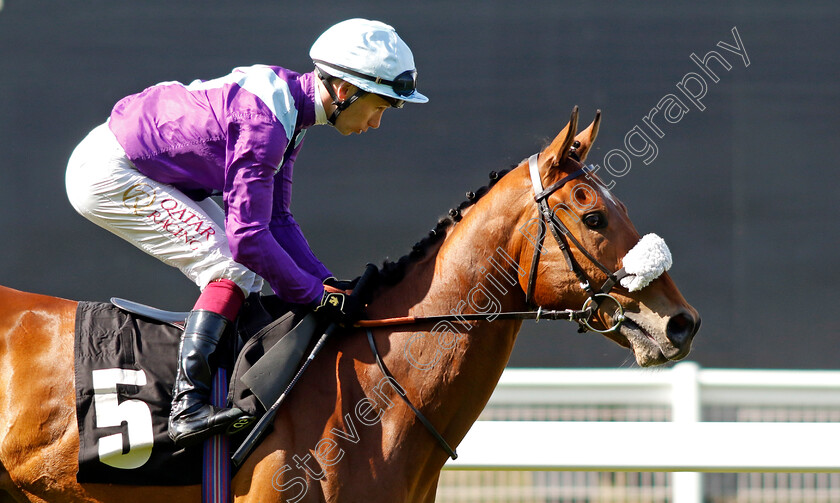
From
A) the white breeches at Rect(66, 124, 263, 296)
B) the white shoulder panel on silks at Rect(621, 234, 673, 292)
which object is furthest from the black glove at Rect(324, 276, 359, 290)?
the white shoulder panel on silks at Rect(621, 234, 673, 292)

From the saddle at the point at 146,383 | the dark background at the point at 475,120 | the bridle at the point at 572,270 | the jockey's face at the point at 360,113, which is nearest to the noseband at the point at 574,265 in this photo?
the bridle at the point at 572,270

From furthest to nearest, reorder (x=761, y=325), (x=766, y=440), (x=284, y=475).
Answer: (x=761, y=325) < (x=766, y=440) < (x=284, y=475)

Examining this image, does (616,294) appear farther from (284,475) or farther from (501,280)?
(284,475)

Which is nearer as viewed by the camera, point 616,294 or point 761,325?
point 616,294

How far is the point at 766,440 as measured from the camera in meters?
3.52

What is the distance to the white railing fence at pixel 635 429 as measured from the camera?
356 centimetres

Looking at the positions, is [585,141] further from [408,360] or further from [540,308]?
[408,360]

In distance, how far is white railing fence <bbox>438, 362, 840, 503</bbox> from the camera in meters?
3.56

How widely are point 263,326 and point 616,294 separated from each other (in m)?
1.03

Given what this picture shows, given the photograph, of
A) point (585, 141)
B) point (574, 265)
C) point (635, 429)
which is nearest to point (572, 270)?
point (574, 265)

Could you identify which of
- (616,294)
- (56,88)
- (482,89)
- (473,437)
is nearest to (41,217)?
(56,88)

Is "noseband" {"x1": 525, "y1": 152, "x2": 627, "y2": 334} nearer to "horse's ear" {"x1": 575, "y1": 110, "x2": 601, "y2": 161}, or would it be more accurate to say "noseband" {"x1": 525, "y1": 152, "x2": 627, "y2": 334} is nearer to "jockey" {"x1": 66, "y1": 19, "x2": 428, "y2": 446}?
"horse's ear" {"x1": 575, "y1": 110, "x2": 601, "y2": 161}

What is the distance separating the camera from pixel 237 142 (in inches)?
97.7

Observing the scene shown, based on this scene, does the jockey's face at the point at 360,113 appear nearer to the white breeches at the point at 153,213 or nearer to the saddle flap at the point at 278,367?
the white breeches at the point at 153,213
